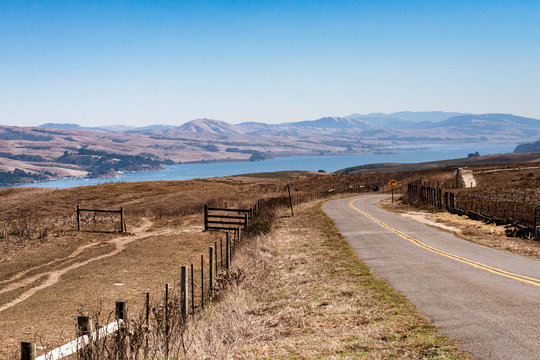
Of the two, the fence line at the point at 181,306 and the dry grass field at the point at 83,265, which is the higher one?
the fence line at the point at 181,306

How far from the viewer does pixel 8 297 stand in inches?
707

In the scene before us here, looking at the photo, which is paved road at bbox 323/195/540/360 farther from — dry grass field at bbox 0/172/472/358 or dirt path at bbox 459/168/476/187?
dirt path at bbox 459/168/476/187

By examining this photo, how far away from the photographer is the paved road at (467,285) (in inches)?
359

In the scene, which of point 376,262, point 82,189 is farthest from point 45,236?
point 82,189

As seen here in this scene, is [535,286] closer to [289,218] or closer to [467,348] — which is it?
[467,348]

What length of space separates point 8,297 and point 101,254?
29.9 ft

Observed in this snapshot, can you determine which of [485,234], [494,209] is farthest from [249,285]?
[494,209]

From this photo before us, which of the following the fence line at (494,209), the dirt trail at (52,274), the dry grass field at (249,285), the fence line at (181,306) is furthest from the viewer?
the fence line at (494,209)

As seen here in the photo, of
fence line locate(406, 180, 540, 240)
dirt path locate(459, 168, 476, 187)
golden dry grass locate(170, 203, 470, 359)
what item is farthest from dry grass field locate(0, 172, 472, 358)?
dirt path locate(459, 168, 476, 187)

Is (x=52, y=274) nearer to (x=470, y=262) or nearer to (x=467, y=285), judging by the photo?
(x=467, y=285)

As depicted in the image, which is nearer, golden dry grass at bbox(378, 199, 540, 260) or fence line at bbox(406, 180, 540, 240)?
golden dry grass at bbox(378, 199, 540, 260)

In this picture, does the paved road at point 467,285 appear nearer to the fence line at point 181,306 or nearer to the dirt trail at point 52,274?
the fence line at point 181,306

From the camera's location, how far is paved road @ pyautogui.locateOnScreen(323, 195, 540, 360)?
29.9 feet

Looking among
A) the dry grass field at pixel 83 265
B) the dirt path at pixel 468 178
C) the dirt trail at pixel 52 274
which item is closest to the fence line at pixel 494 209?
the dry grass field at pixel 83 265
